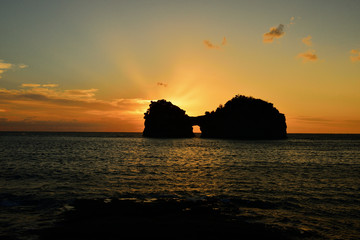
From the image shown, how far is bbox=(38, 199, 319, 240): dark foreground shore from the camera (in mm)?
10828

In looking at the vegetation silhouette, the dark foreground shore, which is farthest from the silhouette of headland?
the dark foreground shore

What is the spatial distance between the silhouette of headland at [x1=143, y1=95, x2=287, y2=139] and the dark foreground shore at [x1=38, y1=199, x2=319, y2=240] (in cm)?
14825

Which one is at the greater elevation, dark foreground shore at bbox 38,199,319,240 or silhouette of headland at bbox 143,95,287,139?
silhouette of headland at bbox 143,95,287,139

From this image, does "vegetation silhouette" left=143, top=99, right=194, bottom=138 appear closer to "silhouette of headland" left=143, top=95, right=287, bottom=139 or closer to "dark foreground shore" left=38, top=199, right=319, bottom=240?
"silhouette of headland" left=143, top=95, right=287, bottom=139

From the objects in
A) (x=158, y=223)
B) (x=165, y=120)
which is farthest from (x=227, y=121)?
(x=158, y=223)

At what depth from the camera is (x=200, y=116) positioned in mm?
179625

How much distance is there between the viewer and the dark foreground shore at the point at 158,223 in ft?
35.5

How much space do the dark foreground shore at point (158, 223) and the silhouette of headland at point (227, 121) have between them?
148250 millimetres

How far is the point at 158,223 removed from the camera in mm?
12242

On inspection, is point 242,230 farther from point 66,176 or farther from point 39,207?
point 66,176

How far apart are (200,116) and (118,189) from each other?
160840 millimetres

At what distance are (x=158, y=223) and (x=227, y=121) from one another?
154183mm

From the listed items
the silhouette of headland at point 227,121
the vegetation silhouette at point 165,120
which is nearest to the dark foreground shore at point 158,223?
the silhouette of headland at point 227,121

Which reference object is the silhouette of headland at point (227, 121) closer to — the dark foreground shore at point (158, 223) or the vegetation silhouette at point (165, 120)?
the vegetation silhouette at point (165, 120)
